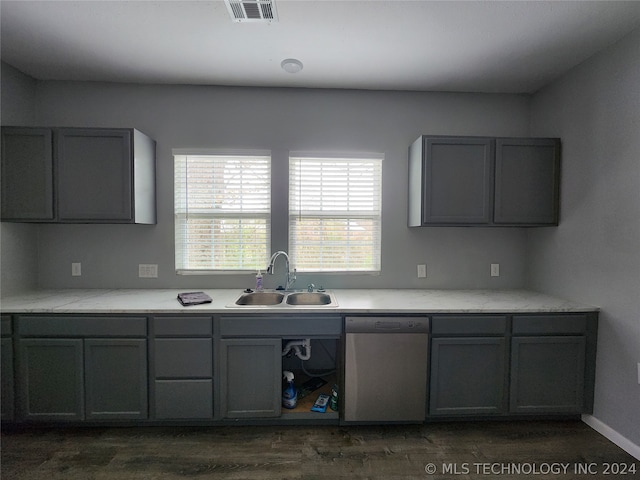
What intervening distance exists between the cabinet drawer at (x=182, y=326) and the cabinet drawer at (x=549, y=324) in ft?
7.16

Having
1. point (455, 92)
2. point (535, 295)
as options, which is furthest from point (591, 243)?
point (455, 92)

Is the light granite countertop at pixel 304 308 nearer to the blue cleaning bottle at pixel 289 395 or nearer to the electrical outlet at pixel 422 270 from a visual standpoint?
the electrical outlet at pixel 422 270

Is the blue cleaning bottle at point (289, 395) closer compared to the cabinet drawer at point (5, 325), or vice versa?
the cabinet drawer at point (5, 325)

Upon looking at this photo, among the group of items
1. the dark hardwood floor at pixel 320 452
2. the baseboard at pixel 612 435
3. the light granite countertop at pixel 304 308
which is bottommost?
the dark hardwood floor at pixel 320 452

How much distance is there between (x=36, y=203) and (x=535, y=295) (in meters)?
4.08

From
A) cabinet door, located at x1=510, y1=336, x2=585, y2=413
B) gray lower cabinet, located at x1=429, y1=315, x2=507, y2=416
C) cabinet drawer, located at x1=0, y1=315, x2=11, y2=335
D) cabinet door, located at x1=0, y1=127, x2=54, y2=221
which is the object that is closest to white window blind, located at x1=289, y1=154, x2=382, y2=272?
gray lower cabinet, located at x1=429, y1=315, x2=507, y2=416

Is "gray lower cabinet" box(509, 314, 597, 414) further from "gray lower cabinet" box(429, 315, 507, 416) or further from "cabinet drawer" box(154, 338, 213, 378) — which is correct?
"cabinet drawer" box(154, 338, 213, 378)

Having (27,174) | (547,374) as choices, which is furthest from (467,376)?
(27,174)

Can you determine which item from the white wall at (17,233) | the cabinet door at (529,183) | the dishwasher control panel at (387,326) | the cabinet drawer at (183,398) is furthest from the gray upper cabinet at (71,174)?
the cabinet door at (529,183)

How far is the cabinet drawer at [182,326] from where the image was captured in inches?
78.0

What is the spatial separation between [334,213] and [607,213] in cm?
197

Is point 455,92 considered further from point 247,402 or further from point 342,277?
point 247,402

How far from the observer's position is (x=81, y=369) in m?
1.96

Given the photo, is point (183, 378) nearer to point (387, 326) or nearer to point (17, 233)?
point (387, 326)
